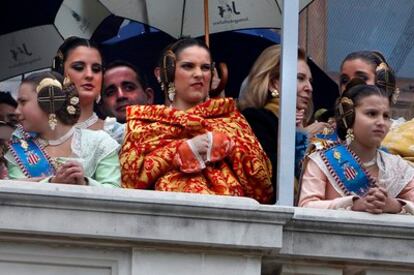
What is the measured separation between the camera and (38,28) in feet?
66.0

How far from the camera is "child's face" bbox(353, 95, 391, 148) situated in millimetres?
16781

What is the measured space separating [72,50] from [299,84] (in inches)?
60.3

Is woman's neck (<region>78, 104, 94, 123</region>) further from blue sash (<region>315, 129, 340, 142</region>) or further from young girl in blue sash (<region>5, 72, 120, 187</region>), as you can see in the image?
blue sash (<region>315, 129, 340, 142</region>)

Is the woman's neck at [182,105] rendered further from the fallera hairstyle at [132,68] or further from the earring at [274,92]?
the fallera hairstyle at [132,68]

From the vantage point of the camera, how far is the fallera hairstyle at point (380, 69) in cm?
1775

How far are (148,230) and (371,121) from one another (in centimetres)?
171

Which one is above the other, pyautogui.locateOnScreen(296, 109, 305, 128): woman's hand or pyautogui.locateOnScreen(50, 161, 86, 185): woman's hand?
pyautogui.locateOnScreen(296, 109, 305, 128): woman's hand

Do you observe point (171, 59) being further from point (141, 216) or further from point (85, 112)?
point (141, 216)

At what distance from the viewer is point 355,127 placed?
1683cm

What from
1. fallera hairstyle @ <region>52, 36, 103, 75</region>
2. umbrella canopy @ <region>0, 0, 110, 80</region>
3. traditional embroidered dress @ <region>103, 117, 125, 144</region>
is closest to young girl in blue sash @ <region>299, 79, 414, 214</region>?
traditional embroidered dress @ <region>103, 117, 125, 144</region>

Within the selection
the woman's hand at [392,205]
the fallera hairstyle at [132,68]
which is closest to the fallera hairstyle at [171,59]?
the fallera hairstyle at [132,68]

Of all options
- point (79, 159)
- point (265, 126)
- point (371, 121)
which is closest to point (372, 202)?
point (371, 121)

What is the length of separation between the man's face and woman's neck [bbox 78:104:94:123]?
0.79m

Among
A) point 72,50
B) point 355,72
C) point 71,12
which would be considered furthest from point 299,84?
point 71,12
